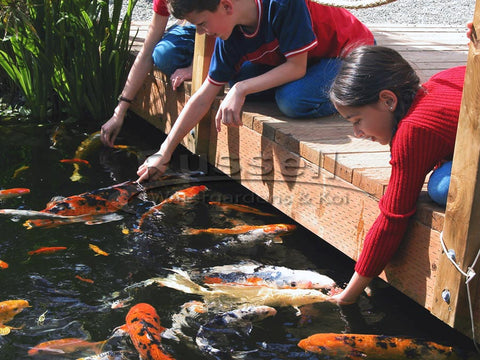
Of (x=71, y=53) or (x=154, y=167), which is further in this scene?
(x=71, y=53)

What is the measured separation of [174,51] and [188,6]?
138 centimetres

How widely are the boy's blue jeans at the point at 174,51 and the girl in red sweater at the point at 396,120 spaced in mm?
2141

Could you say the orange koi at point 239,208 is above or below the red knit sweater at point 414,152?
below

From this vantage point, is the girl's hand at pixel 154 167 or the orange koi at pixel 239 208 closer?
the girl's hand at pixel 154 167

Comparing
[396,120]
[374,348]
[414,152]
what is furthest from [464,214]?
[374,348]

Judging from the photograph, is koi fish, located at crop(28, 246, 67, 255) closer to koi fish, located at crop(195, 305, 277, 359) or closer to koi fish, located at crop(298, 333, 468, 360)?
koi fish, located at crop(195, 305, 277, 359)

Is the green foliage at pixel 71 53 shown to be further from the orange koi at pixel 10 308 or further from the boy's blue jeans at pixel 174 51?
the orange koi at pixel 10 308

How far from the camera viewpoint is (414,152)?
2.34 m

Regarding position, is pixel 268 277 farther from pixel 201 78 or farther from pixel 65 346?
pixel 201 78

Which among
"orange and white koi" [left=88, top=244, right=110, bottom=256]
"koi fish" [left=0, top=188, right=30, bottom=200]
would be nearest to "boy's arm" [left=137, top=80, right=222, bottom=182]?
"orange and white koi" [left=88, top=244, right=110, bottom=256]

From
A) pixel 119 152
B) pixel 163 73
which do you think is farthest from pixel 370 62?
pixel 119 152

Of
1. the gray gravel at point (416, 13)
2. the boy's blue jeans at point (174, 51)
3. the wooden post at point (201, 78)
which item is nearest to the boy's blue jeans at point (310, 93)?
the wooden post at point (201, 78)

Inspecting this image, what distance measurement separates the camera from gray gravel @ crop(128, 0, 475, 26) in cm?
864

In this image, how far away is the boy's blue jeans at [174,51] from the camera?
14.7 feet
